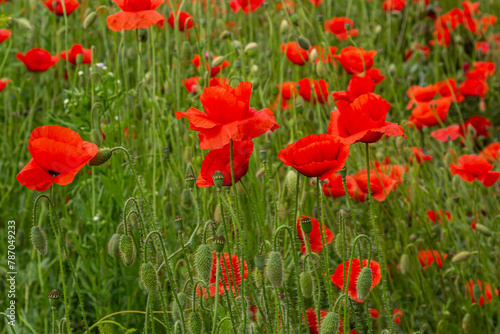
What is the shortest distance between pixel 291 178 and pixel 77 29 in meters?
2.15

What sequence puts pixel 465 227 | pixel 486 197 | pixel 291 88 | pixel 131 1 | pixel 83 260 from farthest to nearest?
pixel 486 197 → pixel 291 88 → pixel 465 227 → pixel 83 260 → pixel 131 1

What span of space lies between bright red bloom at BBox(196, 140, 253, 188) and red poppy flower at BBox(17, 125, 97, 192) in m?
0.22

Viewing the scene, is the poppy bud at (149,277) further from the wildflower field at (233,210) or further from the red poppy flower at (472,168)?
the red poppy flower at (472,168)

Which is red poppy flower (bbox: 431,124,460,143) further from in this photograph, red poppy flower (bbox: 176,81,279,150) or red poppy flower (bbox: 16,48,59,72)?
red poppy flower (bbox: 16,48,59,72)

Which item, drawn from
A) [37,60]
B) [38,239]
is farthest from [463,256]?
[37,60]

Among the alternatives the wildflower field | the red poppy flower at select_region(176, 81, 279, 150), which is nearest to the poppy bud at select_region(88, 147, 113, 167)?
the wildflower field

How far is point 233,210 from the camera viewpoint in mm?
1422

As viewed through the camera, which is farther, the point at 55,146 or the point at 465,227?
the point at 465,227

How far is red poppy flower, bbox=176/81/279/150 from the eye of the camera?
100cm

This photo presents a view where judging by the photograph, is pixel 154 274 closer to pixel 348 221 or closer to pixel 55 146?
pixel 55 146

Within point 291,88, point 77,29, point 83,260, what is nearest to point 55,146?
point 83,260

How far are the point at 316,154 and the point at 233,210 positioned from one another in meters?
0.44

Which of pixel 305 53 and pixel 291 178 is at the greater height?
pixel 305 53

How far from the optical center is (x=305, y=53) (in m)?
2.15
